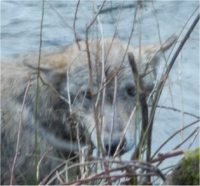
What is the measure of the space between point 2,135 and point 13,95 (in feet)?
0.91

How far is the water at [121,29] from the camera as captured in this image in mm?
6379

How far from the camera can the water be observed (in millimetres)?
6379

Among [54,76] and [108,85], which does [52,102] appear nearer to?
[54,76]

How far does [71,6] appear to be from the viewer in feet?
26.4

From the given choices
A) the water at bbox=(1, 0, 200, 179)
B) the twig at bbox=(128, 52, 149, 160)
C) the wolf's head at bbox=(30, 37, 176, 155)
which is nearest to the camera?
the twig at bbox=(128, 52, 149, 160)

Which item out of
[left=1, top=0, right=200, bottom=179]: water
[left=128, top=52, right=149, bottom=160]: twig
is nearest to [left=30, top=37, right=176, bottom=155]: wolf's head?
[left=1, top=0, right=200, bottom=179]: water

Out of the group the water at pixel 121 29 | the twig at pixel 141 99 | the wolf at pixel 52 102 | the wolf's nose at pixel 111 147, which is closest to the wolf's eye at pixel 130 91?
the wolf at pixel 52 102

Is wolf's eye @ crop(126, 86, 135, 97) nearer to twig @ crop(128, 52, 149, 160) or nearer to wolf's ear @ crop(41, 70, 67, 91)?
wolf's ear @ crop(41, 70, 67, 91)

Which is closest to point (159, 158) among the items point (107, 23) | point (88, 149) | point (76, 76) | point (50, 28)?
point (88, 149)

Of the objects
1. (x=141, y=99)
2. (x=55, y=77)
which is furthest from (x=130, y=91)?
(x=141, y=99)

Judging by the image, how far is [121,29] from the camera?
287 inches

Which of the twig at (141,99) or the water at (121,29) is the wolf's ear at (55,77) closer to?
the water at (121,29)

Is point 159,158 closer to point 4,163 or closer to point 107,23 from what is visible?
point 4,163

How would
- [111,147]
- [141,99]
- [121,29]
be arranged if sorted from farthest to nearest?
[121,29] < [111,147] < [141,99]
